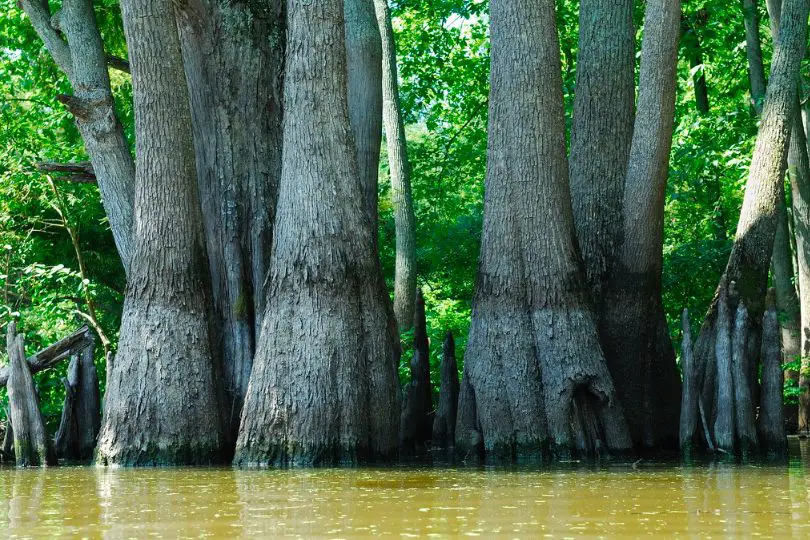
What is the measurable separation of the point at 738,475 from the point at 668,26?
5578 millimetres

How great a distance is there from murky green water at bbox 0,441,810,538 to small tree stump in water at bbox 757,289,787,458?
2.93 meters

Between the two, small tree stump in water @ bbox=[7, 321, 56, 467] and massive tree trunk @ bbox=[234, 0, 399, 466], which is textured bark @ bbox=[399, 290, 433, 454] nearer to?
massive tree trunk @ bbox=[234, 0, 399, 466]

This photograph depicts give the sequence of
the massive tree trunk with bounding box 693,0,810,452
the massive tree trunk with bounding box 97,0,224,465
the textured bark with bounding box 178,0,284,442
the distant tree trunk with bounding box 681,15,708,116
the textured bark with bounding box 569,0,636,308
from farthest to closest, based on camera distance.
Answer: the distant tree trunk with bounding box 681,15,708,116 < the textured bark with bounding box 569,0,636,308 < the massive tree trunk with bounding box 693,0,810,452 < the textured bark with bounding box 178,0,284,442 < the massive tree trunk with bounding box 97,0,224,465

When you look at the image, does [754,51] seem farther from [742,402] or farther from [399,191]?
[742,402]

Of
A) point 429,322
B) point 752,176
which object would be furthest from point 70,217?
point 752,176

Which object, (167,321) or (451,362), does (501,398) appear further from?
(167,321)

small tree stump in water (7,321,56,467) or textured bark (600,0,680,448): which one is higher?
textured bark (600,0,680,448)

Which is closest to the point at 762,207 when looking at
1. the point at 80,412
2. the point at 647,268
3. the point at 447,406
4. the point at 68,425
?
the point at 647,268

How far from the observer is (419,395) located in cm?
1359

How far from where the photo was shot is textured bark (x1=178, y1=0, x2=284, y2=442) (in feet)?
36.9

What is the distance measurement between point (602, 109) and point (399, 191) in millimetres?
7153

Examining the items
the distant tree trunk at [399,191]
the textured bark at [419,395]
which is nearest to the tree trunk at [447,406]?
the textured bark at [419,395]

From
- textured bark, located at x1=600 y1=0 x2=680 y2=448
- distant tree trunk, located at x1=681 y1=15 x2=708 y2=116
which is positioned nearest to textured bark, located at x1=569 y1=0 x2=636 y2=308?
textured bark, located at x1=600 y1=0 x2=680 y2=448

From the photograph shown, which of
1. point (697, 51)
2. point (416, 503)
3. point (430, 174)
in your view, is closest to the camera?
point (416, 503)
